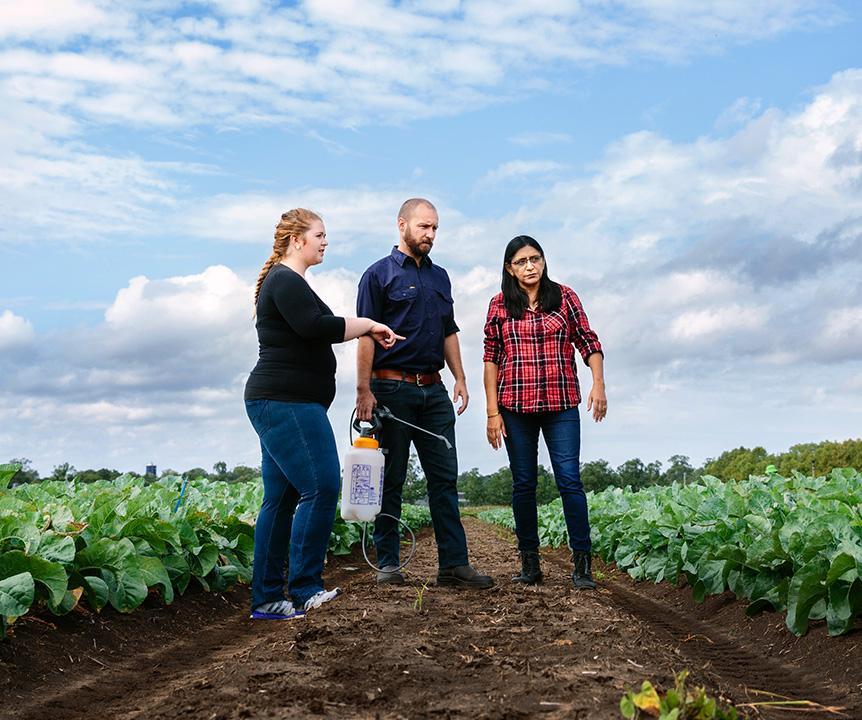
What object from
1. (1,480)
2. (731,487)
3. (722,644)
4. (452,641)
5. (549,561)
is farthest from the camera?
(549,561)

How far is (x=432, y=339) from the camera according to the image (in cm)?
585

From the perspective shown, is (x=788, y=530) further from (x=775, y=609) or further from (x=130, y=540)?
(x=130, y=540)

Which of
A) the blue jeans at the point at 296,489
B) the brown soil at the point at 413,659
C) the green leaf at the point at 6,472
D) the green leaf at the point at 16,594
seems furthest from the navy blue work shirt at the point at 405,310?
the green leaf at the point at 6,472

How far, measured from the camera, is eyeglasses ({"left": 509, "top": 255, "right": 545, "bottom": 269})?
5.96m

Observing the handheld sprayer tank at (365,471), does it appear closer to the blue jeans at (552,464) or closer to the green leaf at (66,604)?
the blue jeans at (552,464)

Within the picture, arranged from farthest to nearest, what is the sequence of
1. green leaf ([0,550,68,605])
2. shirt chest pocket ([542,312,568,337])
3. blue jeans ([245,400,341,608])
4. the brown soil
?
shirt chest pocket ([542,312,568,337]) < blue jeans ([245,400,341,608]) < green leaf ([0,550,68,605]) < the brown soil

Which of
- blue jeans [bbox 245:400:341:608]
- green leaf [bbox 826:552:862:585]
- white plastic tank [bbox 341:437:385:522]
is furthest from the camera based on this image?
white plastic tank [bbox 341:437:385:522]

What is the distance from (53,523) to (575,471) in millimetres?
3344

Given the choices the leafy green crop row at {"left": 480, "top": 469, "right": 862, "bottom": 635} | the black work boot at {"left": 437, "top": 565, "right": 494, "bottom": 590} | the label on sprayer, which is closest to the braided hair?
the label on sprayer

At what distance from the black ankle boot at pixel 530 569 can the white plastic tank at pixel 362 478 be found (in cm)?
117

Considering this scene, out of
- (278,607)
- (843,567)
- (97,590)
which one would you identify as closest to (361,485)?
(278,607)

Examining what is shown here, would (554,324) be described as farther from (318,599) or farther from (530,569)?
(318,599)

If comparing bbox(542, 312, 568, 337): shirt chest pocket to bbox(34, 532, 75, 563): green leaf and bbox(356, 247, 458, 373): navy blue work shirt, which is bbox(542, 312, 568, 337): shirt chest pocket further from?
bbox(34, 532, 75, 563): green leaf

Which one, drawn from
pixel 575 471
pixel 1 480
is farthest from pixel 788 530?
pixel 1 480
